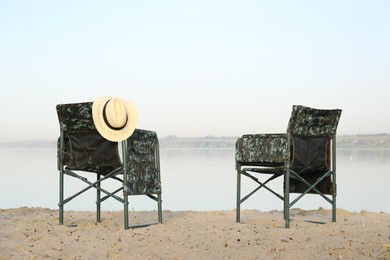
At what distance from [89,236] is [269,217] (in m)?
2.87

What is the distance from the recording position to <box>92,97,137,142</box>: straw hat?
6.76 m

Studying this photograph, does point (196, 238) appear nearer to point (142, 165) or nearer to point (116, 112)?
point (142, 165)

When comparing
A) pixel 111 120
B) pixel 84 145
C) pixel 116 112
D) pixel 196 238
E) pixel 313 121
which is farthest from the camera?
pixel 313 121

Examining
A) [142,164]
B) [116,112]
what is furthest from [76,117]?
[142,164]

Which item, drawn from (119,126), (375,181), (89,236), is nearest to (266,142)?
(119,126)

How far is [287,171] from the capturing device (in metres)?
6.93

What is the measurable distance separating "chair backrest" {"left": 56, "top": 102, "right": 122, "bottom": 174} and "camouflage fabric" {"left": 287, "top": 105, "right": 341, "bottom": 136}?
7.35ft

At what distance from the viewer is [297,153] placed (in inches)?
279

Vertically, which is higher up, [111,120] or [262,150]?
[111,120]

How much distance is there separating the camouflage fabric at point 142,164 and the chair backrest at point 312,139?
5.72ft

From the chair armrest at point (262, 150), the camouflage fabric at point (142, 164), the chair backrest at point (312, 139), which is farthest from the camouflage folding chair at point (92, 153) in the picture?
the chair backrest at point (312, 139)

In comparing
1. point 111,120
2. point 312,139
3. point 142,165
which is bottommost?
point 142,165

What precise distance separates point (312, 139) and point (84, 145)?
296cm

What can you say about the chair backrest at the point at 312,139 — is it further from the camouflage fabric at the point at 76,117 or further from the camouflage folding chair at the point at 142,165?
the camouflage fabric at the point at 76,117
